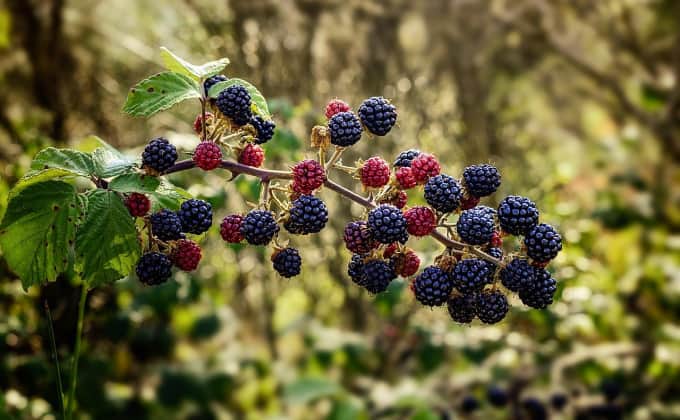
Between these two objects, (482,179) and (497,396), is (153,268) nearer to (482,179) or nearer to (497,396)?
(482,179)

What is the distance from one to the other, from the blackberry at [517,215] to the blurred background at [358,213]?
864 millimetres

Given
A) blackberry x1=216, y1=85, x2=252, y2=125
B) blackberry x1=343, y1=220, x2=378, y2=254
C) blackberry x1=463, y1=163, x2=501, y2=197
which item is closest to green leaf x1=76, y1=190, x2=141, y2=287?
blackberry x1=216, y1=85, x2=252, y2=125

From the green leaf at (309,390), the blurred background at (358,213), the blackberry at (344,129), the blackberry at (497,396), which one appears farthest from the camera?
the blurred background at (358,213)

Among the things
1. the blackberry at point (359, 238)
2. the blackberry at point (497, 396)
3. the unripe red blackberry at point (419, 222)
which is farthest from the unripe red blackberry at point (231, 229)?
the blackberry at point (497, 396)

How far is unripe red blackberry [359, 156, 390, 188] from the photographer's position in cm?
106

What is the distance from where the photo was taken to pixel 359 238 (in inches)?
40.9

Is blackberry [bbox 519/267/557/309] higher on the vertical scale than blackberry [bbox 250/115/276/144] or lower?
lower

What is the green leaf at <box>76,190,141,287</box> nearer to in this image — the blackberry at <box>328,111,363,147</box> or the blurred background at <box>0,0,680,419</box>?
the blackberry at <box>328,111,363,147</box>

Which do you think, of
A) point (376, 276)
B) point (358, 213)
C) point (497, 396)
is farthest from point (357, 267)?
point (358, 213)

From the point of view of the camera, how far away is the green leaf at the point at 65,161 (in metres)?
0.97

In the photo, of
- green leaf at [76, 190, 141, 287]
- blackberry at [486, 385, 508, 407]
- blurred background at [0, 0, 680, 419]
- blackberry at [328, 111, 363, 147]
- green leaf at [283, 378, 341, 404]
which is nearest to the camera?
green leaf at [76, 190, 141, 287]

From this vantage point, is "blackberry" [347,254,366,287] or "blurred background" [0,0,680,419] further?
"blurred background" [0,0,680,419]

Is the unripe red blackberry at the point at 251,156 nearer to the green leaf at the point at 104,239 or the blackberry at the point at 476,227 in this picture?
the green leaf at the point at 104,239

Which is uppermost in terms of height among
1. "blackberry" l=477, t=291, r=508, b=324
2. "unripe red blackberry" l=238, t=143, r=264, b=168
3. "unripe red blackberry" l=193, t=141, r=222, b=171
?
"unripe red blackberry" l=238, t=143, r=264, b=168
